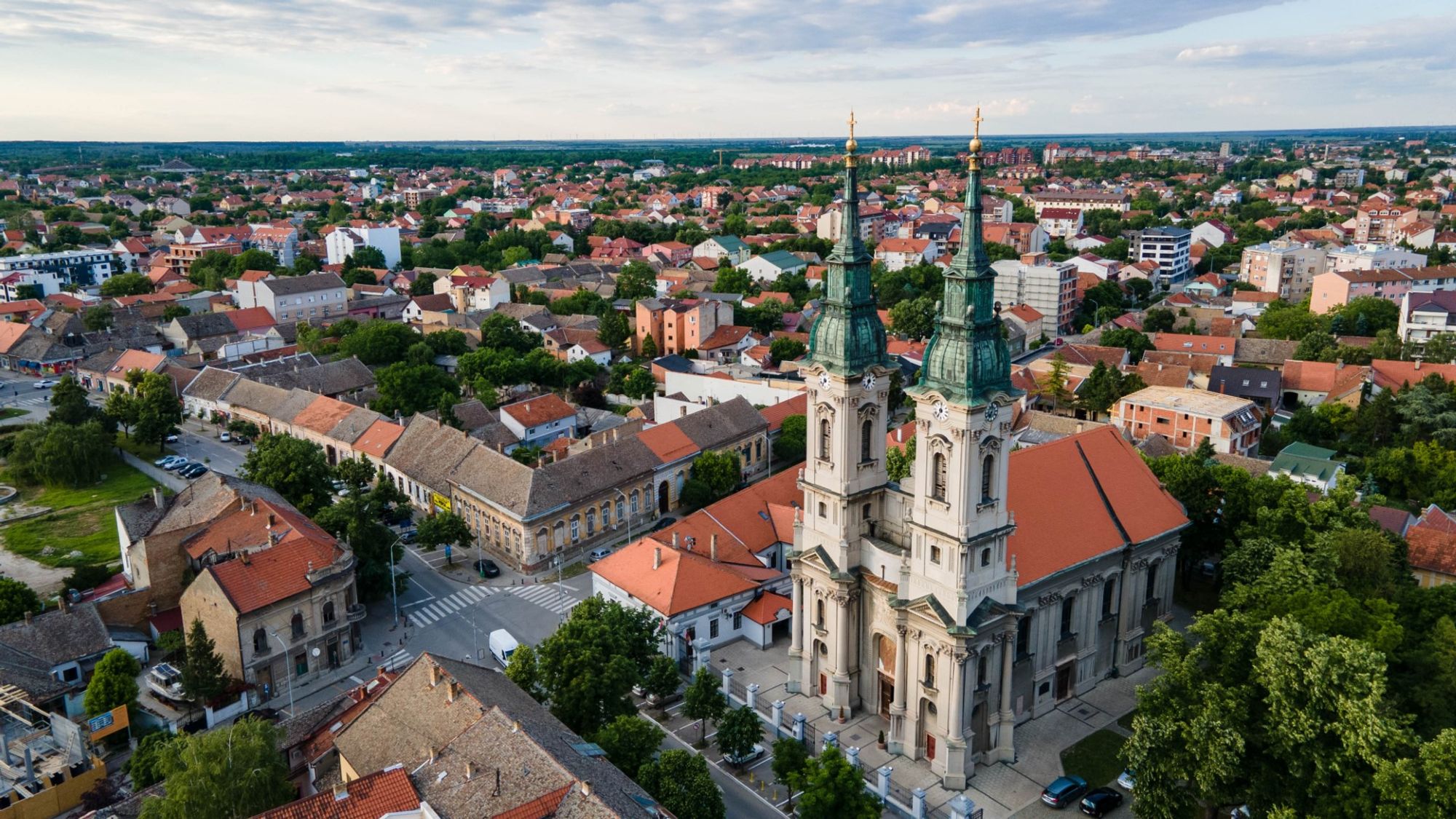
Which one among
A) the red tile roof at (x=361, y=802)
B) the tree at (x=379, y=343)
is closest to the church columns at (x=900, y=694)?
the red tile roof at (x=361, y=802)

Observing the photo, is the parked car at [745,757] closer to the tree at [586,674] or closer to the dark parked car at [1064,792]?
the tree at [586,674]

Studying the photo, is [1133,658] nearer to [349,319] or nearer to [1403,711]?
[1403,711]

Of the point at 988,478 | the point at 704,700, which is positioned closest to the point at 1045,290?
the point at 988,478

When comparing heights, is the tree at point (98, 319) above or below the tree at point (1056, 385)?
above

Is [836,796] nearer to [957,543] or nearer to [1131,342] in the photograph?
[957,543]

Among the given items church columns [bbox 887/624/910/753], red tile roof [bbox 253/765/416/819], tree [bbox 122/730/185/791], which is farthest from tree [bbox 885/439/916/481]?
tree [bbox 122/730/185/791]

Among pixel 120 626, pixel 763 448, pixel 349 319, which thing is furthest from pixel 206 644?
pixel 349 319
